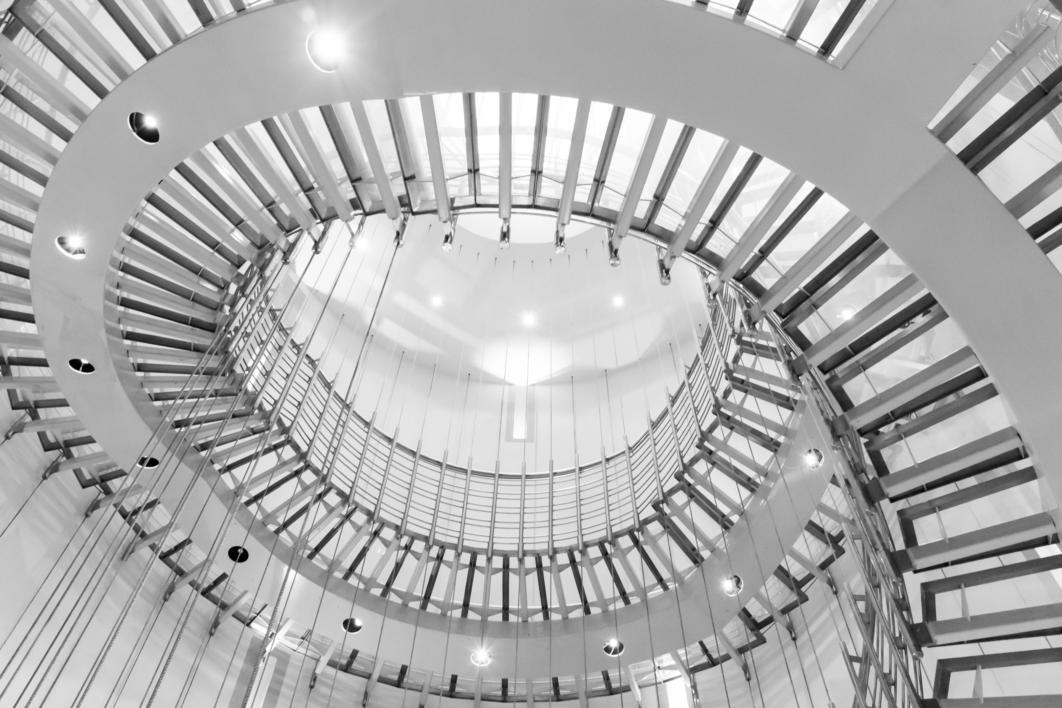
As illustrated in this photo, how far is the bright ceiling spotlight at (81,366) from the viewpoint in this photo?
4406 mm

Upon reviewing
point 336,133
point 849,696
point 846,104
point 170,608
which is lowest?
point 849,696

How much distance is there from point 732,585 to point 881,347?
2725 millimetres

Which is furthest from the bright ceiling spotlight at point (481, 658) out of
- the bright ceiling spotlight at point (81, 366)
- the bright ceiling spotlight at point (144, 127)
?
the bright ceiling spotlight at point (144, 127)

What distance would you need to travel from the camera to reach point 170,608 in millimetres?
6543

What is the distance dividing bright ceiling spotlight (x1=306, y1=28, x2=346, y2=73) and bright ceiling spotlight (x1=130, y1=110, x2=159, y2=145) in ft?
3.31

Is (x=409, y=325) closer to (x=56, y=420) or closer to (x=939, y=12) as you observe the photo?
(x=56, y=420)

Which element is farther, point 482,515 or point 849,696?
point 482,515

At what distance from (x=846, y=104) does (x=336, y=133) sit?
2620 millimetres

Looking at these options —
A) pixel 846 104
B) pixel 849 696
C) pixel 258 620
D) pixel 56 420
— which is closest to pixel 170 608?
pixel 258 620

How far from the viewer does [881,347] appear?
151 inches

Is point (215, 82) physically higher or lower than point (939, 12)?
higher

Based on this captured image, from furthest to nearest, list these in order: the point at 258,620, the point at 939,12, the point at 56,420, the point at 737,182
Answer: the point at 258,620
the point at 56,420
the point at 737,182
the point at 939,12

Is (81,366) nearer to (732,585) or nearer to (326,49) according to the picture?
(326,49)

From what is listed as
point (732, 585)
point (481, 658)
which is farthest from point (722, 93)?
point (481, 658)
